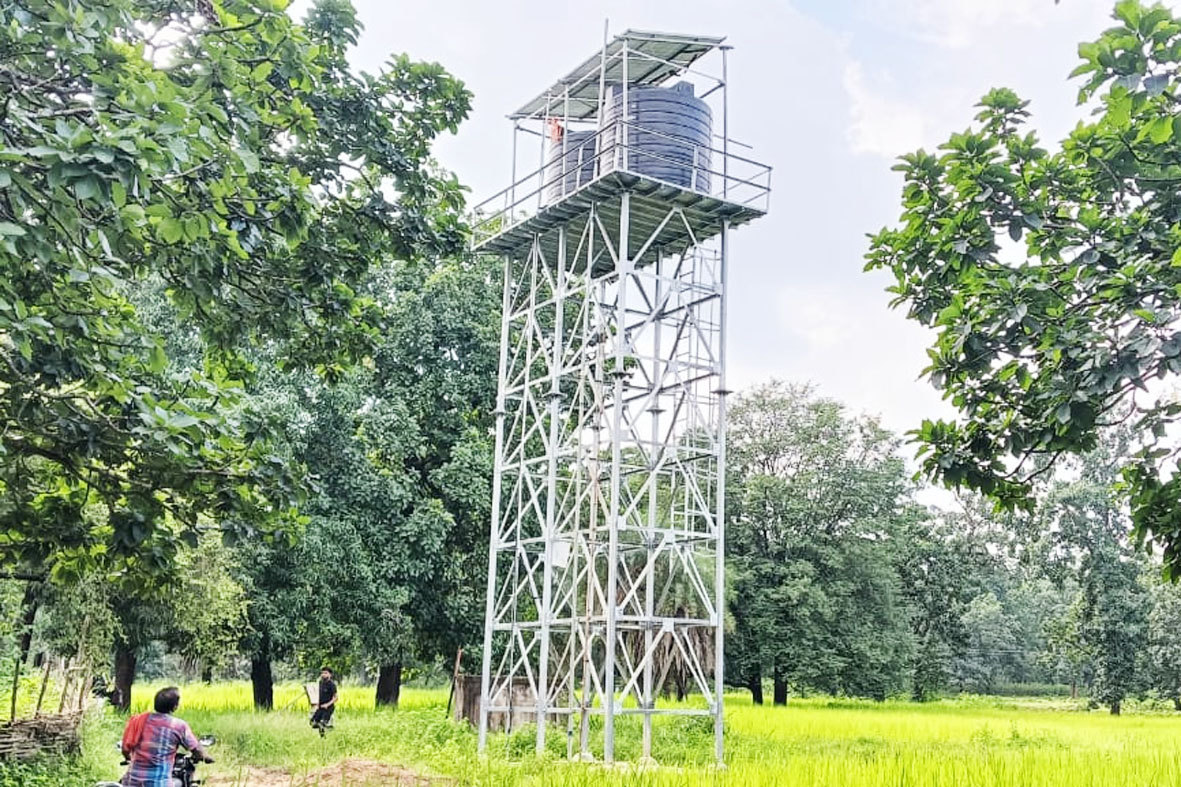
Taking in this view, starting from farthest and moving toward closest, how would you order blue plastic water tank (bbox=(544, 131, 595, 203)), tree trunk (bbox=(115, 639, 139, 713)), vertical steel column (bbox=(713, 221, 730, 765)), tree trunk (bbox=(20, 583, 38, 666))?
tree trunk (bbox=(115, 639, 139, 713))
blue plastic water tank (bbox=(544, 131, 595, 203))
tree trunk (bbox=(20, 583, 38, 666))
vertical steel column (bbox=(713, 221, 730, 765))

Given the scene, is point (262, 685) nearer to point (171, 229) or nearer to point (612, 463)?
point (612, 463)

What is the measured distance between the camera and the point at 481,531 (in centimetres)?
2220

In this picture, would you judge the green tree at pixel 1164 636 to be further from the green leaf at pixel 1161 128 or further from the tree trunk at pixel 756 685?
the green leaf at pixel 1161 128

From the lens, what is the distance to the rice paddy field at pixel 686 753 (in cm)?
684

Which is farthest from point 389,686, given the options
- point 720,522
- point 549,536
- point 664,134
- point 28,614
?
point 664,134

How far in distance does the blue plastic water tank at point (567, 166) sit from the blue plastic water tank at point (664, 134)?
650mm

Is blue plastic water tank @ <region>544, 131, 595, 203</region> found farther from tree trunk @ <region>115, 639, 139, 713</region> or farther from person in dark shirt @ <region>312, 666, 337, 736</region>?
tree trunk @ <region>115, 639, 139, 713</region>

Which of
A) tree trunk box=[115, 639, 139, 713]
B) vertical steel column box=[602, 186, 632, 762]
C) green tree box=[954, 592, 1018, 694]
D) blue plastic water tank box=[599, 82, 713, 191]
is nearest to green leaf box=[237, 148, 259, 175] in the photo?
vertical steel column box=[602, 186, 632, 762]

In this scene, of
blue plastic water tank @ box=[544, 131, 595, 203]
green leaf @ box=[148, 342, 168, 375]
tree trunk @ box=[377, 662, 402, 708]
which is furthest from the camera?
tree trunk @ box=[377, 662, 402, 708]

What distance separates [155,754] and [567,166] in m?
11.0

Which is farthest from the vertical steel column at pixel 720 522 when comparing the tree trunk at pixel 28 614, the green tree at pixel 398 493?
the tree trunk at pixel 28 614

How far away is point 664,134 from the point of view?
1497 cm

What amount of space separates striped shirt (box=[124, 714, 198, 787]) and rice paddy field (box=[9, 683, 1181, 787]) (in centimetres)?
103

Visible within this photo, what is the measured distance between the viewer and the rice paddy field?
22.4ft
